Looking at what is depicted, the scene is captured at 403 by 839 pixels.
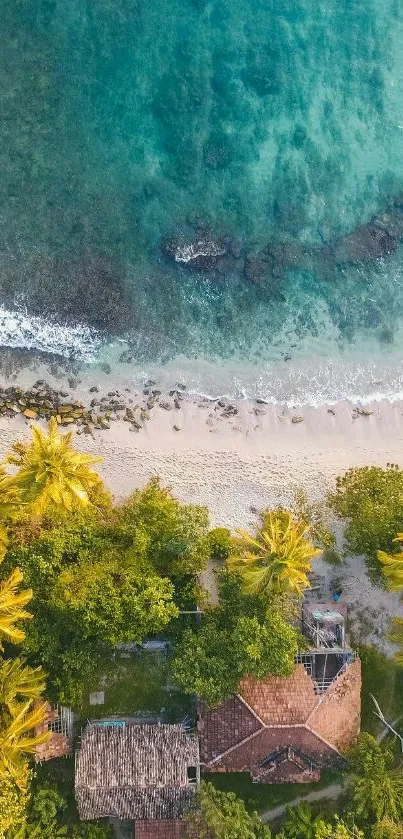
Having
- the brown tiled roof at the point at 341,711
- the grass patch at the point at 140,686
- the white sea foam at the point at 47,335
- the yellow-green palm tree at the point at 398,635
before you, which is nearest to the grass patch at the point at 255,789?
the brown tiled roof at the point at 341,711

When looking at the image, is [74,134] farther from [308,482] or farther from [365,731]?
[365,731]

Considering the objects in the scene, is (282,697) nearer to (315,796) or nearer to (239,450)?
(315,796)

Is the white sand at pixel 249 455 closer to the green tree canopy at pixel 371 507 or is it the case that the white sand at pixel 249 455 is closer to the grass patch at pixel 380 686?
the grass patch at pixel 380 686

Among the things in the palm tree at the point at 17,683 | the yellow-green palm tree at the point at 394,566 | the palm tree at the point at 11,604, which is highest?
the yellow-green palm tree at the point at 394,566

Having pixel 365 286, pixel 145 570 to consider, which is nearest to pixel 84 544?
pixel 145 570

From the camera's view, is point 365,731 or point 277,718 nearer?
point 277,718

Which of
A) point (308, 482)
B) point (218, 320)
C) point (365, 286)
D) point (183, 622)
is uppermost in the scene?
point (365, 286)
